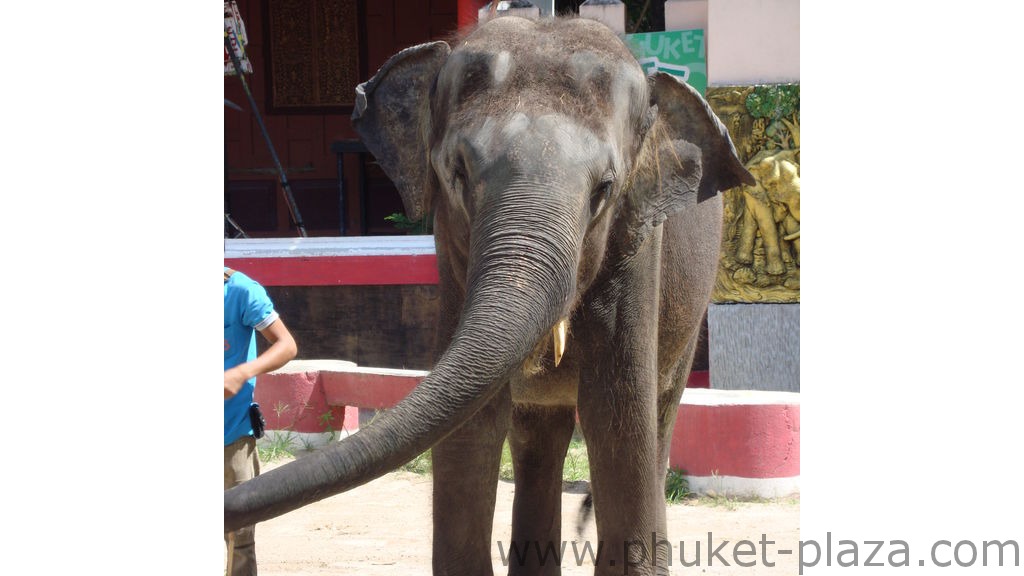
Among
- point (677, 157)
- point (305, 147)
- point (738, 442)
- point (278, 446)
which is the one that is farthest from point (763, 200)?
point (305, 147)

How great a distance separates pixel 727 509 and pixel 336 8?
200 inches

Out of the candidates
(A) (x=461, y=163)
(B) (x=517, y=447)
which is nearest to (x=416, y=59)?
(A) (x=461, y=163)

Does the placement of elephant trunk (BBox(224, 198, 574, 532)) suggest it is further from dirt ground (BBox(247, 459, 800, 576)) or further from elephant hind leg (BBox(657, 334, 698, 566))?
dirt ground (BBox(247, 459, 800, 576))

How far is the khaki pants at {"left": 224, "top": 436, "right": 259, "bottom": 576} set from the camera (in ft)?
11.8

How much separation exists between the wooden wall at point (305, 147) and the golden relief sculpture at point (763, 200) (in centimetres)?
283

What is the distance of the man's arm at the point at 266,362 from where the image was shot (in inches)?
132

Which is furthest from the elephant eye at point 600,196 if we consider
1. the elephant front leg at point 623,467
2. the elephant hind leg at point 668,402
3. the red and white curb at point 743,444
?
the red and white curb at point 743,444

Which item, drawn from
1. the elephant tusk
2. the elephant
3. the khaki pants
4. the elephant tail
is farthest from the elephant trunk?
the elephant tail

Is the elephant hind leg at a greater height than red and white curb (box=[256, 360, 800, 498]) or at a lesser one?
greater

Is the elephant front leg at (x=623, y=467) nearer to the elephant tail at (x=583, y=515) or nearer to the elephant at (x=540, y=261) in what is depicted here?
the elephant at (x=540, y=261)

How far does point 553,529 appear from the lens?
12.6 feet

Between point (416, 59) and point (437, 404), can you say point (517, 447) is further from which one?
point (437, 404)

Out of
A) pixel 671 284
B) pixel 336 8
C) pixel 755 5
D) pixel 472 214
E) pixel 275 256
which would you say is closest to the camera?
pixel 472 214

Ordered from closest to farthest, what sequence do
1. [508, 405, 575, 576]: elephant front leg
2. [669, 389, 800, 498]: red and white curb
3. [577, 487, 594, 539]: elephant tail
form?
[508, 405, 575, 576]: elephant front leg, [577, 487, 594, 539]: elephant tail, [669, 389, 800, 498]: red and white curb
